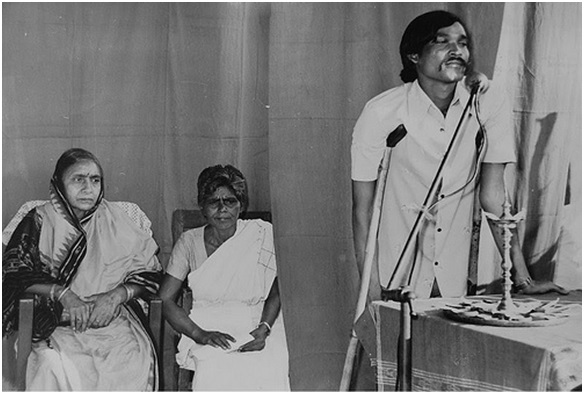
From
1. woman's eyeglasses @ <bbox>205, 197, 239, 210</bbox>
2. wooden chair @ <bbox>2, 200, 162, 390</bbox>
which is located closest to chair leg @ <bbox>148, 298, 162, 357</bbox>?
wooden chair @ <bbox>2, 200, 162, 390</bbox>

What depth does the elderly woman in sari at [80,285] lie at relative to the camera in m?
2.37

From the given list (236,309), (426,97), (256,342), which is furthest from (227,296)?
(426,97)

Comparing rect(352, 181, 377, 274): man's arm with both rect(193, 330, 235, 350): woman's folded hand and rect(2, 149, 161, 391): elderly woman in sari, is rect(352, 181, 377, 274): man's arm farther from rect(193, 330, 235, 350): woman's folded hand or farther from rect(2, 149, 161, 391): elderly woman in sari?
rect(2, 149, 161, 391): elderly woman in sari

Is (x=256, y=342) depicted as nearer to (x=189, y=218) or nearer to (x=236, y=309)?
(x=236, y=309)

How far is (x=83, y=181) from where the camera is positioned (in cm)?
241

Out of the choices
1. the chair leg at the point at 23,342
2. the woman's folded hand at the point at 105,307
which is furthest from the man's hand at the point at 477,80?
the chair leg at the point at 23,342

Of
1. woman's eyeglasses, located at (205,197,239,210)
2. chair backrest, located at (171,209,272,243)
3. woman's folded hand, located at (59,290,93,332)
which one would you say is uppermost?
woman's eyeglasses, located at (205,197,239,210)

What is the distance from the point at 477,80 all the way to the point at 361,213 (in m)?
0.52

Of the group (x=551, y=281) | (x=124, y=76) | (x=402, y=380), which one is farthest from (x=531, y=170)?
(x=124, y=76)

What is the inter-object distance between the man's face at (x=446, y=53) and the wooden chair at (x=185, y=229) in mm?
641

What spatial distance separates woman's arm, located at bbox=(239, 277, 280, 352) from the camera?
2.43 metres

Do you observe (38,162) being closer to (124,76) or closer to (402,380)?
(124,76)

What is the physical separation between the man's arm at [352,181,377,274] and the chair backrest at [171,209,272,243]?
256 millimetres

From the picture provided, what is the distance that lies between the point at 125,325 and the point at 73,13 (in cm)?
91
